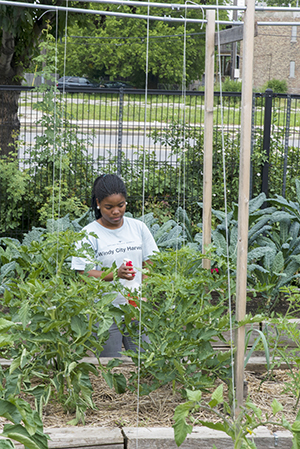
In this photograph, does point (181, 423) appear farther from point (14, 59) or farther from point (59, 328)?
point (14, 59)

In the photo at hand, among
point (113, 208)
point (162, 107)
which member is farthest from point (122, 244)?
point (162, 107)

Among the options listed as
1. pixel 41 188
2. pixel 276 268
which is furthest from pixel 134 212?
pixel 276 268

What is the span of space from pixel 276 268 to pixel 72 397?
2287mm

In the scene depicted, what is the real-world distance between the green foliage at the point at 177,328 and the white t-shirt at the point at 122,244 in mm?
479

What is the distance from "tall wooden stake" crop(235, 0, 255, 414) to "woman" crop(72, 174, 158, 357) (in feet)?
2.26

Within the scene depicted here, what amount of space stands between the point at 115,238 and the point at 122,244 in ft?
0.18

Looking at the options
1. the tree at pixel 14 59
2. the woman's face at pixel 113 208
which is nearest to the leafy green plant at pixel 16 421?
the woman's face at pixel 113 208

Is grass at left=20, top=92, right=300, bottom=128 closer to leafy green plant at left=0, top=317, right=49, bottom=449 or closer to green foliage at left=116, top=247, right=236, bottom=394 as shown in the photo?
green foliage at left=116, top=247, right=236, bottom=394

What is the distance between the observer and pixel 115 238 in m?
3.14

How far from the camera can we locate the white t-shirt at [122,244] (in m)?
3.08

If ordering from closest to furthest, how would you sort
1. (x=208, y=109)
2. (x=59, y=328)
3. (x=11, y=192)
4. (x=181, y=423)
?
(x=181, y=423), (x=59, y=328), (x=208, y=109), (x=11, y=192)

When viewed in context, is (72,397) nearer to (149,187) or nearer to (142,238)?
(142,238)

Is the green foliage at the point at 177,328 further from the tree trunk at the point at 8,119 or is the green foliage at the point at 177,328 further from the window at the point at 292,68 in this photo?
the window at the point at 292,68

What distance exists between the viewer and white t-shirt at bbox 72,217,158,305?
121 inches
